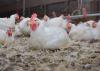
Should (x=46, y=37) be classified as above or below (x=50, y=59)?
above

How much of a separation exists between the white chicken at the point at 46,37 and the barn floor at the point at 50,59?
1.3 inches

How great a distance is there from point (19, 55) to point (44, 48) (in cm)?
17

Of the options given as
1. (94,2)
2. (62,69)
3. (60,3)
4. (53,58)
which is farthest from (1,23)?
(60,3)

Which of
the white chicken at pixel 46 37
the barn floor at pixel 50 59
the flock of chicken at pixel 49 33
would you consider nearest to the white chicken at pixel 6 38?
the flock of chicken at pixel 49 33

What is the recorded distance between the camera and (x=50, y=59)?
137 centimetres

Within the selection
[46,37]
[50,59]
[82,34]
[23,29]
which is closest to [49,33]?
[46,37]

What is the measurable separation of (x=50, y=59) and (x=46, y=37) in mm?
208

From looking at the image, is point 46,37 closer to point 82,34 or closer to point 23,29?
point 82,34

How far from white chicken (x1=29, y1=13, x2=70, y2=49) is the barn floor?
3cm

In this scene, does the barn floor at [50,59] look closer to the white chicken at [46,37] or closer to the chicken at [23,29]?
the white chicken at [46,37]

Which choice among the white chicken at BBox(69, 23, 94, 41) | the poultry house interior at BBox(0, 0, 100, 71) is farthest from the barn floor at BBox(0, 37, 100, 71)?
the white chicken at BBox(69, 23, 94, 41)

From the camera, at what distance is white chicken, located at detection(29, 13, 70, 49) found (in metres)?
1.53

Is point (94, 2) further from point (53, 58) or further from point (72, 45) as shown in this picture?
point (53, 58)

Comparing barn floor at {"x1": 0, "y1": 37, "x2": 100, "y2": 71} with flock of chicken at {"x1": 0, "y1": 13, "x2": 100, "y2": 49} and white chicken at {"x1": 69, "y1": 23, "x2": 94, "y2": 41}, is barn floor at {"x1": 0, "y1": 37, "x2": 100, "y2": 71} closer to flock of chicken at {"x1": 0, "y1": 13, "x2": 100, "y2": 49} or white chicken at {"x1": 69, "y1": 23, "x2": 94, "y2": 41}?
flock of chicken at {"x1": 0, "y1": 13, "x2": 100, "y2": 49}
